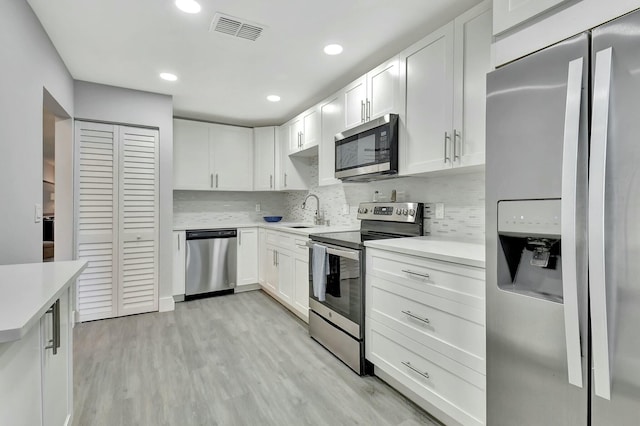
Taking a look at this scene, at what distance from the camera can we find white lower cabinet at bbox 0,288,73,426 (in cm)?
84

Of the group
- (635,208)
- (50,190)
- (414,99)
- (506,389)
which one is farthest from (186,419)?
(50,190)

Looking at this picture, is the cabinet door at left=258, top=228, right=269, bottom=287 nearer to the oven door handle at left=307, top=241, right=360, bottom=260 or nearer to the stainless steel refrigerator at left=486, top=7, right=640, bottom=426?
the oven door handle at left=307, top=241, right=360, bottom=260

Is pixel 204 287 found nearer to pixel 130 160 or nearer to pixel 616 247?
pixel 130 160

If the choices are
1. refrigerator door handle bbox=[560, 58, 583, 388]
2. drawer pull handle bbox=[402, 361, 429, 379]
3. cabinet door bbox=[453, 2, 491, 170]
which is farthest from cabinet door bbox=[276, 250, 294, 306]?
refrigerator door handle bbox=[560, 58, 583, 388]

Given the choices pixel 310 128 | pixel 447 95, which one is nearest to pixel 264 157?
pixel 310 128

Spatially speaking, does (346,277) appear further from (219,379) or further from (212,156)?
(212,156)

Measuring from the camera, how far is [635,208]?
0.84m

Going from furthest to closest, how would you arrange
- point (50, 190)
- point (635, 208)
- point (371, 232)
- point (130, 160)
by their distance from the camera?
point (50, 190)
point (130, 160)
point (371, 232)
point (635, 208)

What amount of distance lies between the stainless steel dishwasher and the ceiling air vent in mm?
2406

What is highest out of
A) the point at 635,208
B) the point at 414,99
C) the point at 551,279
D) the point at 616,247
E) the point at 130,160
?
the point at 414,99

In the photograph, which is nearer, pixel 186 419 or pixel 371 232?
pixel 186 419

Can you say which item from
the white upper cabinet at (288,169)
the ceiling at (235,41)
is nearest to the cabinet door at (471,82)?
the ceiling at (235,41)

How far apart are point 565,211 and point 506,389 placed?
0.68 meters

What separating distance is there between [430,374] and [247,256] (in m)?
2.96
